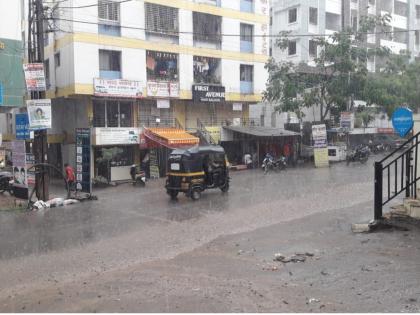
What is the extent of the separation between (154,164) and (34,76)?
1182 centimetres

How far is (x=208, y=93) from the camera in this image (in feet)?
96.3

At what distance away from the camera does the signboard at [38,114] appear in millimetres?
16172

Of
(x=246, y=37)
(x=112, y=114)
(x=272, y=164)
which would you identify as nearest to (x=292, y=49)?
(x=246, y=37)

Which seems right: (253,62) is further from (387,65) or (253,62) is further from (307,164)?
(387,65)

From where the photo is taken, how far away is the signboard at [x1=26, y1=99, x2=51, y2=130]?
1617 centimetres

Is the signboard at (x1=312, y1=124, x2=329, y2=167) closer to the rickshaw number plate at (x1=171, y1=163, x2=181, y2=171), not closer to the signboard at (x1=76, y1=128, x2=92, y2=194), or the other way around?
the rickshaw number plate at (x1=171, y1=163, x2=181, y2=171)

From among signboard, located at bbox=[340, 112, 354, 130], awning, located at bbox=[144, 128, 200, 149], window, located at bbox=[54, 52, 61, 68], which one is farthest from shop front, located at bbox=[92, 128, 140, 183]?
signboard, located at bbox=[340, 112, 354, 130]

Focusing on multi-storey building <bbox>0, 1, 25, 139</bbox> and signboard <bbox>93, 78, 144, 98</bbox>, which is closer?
multi-storey building <bbox>0, 1, 25, 139</bbox>

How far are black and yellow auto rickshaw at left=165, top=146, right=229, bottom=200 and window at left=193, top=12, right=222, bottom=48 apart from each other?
45.6 ft

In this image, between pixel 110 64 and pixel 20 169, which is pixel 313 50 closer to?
pixel 110 64

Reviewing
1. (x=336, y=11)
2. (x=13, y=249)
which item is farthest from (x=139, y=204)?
(x=336, y=11)

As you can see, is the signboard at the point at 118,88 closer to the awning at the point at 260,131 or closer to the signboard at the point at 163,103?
Result: the signboard at the point at 163,103

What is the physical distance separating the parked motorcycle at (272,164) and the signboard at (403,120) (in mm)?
16347

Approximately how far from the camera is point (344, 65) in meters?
32.7
